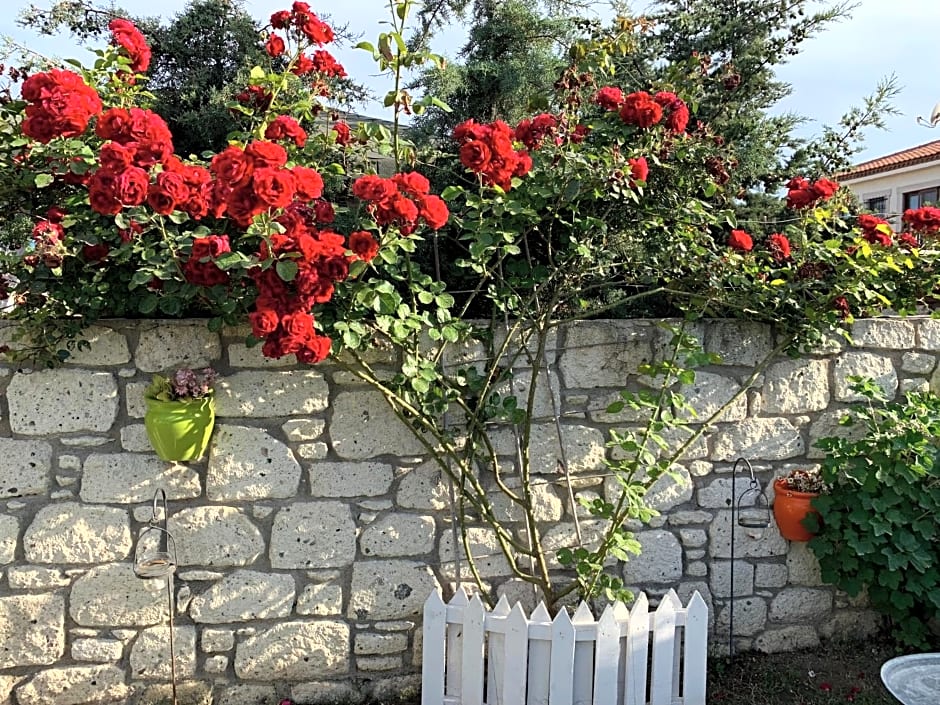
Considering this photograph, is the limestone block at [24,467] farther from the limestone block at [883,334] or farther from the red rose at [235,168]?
the limestone block at [883,334]

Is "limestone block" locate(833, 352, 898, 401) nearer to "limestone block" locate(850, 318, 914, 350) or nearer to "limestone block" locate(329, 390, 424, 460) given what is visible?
"limestone block" locate(850, 318, 914, 350)

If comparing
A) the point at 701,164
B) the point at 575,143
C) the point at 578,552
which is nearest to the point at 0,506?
the point at 578,552

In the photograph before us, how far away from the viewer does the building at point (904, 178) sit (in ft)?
45.0

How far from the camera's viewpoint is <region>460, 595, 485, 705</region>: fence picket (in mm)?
2717

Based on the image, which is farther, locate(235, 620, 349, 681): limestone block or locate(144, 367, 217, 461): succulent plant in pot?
locate(235, 620, 349, 681): limestone block

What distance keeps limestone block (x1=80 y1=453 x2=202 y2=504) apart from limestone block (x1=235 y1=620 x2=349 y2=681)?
0.65 metres

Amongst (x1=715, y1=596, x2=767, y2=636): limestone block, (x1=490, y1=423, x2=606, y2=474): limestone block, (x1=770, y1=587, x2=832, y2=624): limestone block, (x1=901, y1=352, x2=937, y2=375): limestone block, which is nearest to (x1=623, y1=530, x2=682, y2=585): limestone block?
(x1=715, y1=596, x2=767, y2=636): limestone block

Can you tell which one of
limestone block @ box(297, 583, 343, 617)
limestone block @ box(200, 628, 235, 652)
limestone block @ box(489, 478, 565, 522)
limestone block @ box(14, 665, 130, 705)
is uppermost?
limestone block @ box(489, 478, 565, 522)

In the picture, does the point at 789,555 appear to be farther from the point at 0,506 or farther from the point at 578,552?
the point at 0,506

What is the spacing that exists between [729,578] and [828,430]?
0.80 meters

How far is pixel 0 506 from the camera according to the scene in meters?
2.65

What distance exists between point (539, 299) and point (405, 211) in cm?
89

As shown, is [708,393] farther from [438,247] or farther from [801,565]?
[438,247]

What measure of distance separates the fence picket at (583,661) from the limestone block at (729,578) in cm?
79
